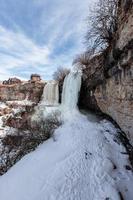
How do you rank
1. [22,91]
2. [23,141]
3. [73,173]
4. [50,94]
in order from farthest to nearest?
[22,91] < [50,94] < [23,141] < [73,173]

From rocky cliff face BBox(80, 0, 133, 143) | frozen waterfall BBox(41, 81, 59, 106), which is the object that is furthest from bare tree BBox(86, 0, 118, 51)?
frozen waterfall BBox(41, 81, 59, 106)

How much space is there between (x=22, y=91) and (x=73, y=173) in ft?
74.0

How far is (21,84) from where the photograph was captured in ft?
98.1

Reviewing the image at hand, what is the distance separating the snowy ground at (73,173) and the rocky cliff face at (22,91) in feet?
54.2

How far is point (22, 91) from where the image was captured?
29.5 metres

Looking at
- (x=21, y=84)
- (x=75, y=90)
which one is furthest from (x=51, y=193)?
(x=21, y=84)

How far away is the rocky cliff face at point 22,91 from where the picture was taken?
1094 inches

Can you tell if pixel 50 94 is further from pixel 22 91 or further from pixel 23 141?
pixel 23 141

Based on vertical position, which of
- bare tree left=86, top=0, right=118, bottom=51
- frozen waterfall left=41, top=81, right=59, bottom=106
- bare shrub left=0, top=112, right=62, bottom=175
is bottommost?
bare shrub left=0, top=112, right=62, bottom=175

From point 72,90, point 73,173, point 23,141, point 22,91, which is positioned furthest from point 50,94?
point 73,173

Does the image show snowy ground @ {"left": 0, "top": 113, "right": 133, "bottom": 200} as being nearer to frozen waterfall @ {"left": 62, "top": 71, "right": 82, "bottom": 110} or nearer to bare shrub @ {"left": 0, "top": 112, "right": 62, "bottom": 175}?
bare shrub @ {"left": 0, "top": 112, "right": 62, "bottom": 175}

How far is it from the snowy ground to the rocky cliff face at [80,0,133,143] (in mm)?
1517

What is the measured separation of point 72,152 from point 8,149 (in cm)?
458

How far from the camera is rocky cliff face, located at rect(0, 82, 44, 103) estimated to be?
91.2ft
